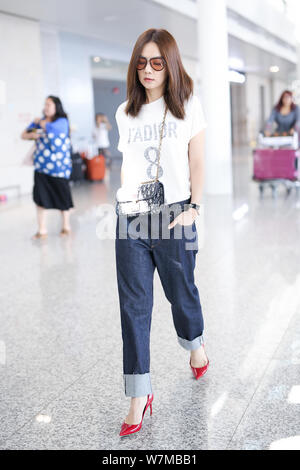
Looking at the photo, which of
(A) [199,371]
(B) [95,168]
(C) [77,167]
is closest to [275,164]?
(C) [77,167]

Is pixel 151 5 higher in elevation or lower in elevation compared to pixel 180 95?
higher

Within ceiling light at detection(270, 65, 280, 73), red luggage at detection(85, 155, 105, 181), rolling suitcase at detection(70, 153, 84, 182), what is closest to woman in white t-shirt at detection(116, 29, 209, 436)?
rolling suitcase at detection(70, 153, 84, 182)

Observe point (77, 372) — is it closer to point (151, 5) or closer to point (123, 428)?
point (123, 428)

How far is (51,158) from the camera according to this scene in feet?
24.1

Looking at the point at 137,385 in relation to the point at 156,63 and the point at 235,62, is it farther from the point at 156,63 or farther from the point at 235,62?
the point at 235,62

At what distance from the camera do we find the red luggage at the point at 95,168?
15.6m

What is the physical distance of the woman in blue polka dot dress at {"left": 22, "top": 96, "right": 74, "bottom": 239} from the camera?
23.6 ft

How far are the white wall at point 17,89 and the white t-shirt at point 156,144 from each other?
10516 millimetres

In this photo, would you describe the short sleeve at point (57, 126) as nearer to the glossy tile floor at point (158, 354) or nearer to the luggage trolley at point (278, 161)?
the glossy tile floor at point (158, 354)

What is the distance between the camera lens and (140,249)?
2.53 m

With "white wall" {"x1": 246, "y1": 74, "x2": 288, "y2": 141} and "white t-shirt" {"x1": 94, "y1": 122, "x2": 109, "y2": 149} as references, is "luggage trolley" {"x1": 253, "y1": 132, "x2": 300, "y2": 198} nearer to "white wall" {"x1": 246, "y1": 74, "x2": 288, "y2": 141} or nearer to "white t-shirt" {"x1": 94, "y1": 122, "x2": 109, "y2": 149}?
"white t-shirt" {"x1": 94, "y1": 122, "x2": 109, "y2": 149}
